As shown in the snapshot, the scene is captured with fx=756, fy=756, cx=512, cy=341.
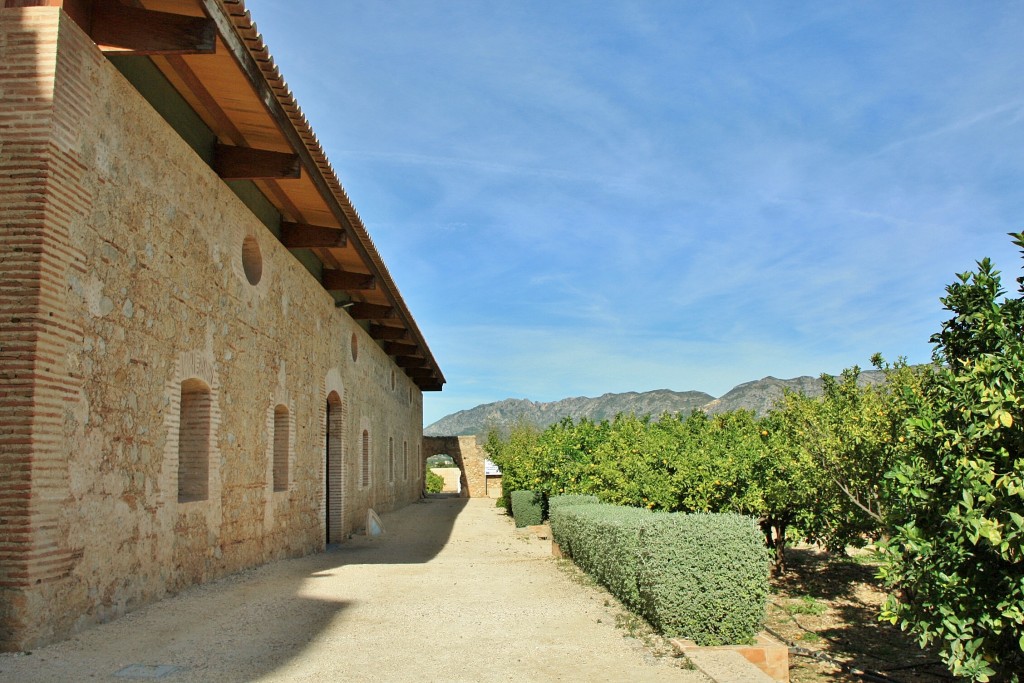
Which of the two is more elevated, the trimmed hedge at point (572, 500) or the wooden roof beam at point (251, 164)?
the wooden roof beam at point (251, 164)

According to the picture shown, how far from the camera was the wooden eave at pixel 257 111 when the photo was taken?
5.80 meters

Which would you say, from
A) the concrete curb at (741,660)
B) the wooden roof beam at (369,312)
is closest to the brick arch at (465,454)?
the wooden roof beam at (369,312)

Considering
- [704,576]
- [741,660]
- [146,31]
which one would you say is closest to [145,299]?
[146,31]

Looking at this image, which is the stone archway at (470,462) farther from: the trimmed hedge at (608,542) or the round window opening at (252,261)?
the round window opening at (252,261)

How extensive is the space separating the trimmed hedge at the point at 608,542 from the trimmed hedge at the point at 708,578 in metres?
0.42

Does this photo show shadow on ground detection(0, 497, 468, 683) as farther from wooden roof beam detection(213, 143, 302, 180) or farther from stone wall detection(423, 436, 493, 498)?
stone wall detection(423, 436, 493, 498)

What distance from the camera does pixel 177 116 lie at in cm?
714

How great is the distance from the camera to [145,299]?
6.37 m

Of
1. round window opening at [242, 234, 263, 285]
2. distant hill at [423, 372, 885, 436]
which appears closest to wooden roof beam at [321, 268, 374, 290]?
round window opening at [242, 234, 263, 285]

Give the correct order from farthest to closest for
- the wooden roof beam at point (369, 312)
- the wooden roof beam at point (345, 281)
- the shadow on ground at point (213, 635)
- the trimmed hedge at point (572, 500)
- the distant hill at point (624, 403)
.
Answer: the distant hill at point (624, 403) → the wooden roof beam at point (369, 312) → the wooden roof beam at point (345, 281) → the trimmed hedge at point (572, 500) → the shadow on ground at point (213, 635)

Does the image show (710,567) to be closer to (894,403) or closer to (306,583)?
(894,403)

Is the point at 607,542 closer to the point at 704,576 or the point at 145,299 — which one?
the point at 704,576

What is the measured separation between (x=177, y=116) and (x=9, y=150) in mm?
2356

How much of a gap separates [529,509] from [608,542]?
10.5 metres
